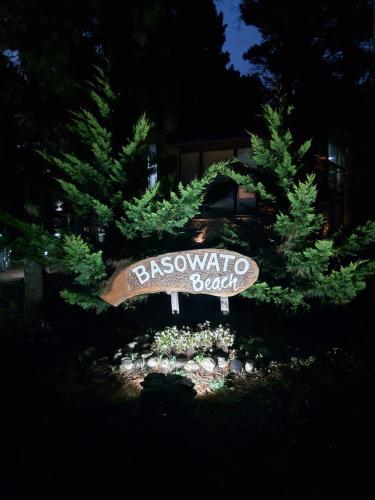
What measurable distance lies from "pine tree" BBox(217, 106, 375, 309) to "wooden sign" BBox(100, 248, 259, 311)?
0.47 meters

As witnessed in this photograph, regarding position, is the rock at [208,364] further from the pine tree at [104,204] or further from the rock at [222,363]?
the pine tree at [104,204]

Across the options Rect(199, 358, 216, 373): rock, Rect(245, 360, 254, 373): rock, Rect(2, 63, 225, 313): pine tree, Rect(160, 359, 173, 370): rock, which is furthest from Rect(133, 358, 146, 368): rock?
Rect(2, 63, 225, 313): pine tree

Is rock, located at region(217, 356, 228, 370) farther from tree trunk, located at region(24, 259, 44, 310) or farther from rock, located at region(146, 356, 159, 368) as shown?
tree trunk, located at region(24, 259, 44, 310)

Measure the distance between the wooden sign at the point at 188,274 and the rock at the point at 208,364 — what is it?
3.66 ft

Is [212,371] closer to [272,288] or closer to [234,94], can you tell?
[272,288]

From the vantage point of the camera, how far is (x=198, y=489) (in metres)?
3.04

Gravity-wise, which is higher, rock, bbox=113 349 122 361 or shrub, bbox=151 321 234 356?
shrub, bbox=151 321 234 356

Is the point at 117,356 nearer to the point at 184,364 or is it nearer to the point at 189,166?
the point at 184,364

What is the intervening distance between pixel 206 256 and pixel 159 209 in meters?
1.12

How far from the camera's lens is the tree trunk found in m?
8.58

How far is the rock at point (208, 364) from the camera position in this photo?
5113 millimetres

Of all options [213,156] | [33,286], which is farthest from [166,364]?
[213,156]

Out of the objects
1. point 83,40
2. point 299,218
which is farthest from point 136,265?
point 83,40

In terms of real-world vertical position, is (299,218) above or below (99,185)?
below
